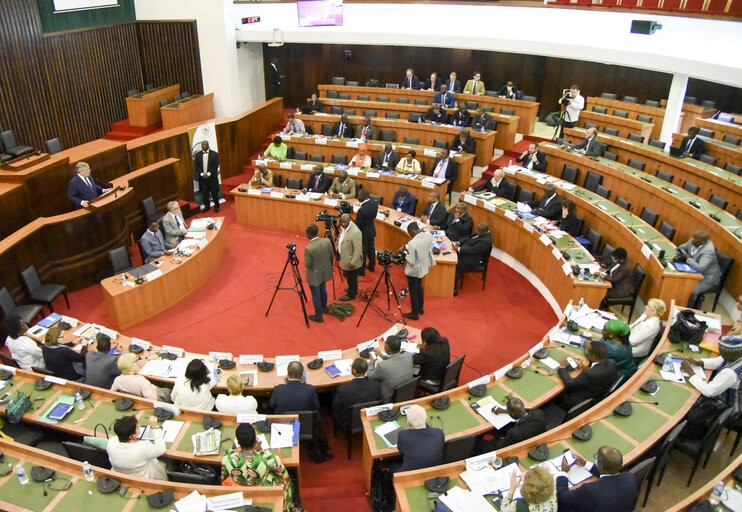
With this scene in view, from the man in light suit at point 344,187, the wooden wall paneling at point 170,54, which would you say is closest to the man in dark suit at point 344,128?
the man in light suit at point 344,187

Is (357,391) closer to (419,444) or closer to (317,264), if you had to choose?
(419,444)

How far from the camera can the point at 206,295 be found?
9.41 metres

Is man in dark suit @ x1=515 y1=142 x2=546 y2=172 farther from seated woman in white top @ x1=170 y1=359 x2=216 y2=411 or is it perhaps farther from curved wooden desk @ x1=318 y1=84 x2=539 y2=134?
seated woman in white top @ x1=170 y1=359 x2=216 y2=411

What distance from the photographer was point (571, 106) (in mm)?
13359

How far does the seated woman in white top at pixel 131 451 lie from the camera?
4758mm

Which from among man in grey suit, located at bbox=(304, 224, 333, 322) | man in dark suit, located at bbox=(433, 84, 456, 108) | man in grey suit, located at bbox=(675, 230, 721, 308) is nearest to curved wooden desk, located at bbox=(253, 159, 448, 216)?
man in grey suit, located at bbox=(304, 224, 333, 322)

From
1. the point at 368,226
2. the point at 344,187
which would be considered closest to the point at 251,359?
the point at 368,226

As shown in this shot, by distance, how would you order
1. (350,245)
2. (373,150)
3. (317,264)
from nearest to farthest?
(317,264), (350,245), (373,150)

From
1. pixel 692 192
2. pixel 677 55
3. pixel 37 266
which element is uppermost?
pixel 677 55

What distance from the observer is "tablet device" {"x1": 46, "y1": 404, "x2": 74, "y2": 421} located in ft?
18.3

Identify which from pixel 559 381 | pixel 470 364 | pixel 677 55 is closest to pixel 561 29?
pixel 677 55

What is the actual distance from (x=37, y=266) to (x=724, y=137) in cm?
1420

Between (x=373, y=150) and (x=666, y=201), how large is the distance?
6359 millimetres

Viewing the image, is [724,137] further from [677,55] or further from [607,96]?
[607,96]
